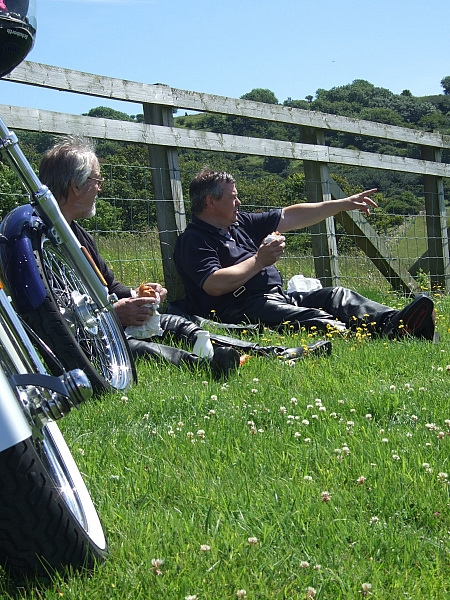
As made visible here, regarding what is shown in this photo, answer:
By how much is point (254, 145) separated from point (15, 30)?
486cm

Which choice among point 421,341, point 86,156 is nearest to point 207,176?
point 86,156

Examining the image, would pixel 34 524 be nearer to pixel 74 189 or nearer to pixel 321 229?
pixel 74 189

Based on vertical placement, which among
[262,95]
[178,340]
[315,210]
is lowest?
[178,340]

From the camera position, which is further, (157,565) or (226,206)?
(226,206)

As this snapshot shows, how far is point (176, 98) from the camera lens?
19.9 ft

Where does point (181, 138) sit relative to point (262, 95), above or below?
below

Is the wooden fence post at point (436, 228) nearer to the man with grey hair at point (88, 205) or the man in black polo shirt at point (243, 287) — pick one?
the man in black polo shirt at point (243, 287)

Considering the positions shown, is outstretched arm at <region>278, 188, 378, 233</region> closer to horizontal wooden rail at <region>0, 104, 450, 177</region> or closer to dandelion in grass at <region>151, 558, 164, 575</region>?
horizontal wooden rail at <region>0, 104, 450, 177</region>

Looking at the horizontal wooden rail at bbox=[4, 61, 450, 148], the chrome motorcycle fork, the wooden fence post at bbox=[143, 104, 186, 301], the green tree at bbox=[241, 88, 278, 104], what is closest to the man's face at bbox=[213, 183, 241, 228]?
the wooden fence post at bbox=[143, 104, 186, 301]

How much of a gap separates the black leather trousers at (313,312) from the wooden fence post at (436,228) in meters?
3.55

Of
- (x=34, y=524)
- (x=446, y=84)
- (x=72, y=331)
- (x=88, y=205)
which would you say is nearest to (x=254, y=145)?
(x=88, y=205)

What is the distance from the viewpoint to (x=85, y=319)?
394 centimetres

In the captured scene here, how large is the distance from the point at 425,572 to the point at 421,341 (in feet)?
11.1

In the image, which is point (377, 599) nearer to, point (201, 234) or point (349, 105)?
point (201, 234)
